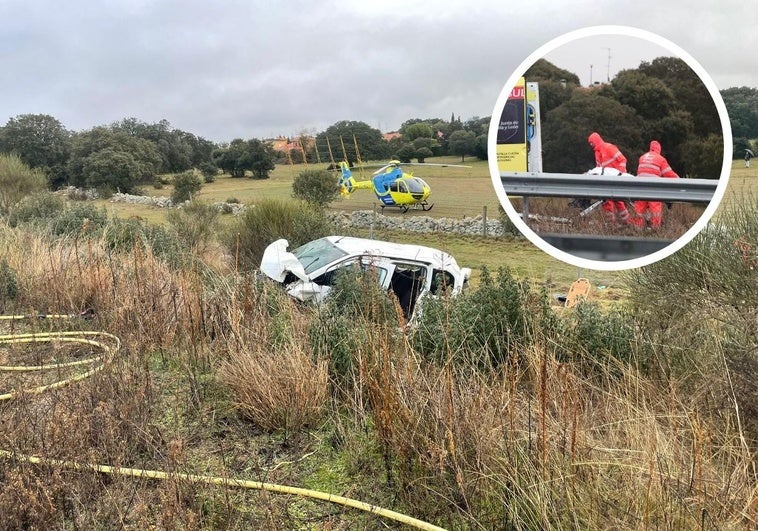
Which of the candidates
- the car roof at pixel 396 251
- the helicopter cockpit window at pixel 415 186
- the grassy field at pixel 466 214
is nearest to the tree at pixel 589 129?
the grassy field at pixel 466 214

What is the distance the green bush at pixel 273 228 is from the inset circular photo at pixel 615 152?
39.0 feet

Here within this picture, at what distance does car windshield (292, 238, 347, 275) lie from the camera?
304 inches

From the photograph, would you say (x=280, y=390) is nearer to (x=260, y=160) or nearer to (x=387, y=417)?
(x=387, y=417)

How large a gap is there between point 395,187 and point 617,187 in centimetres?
3092

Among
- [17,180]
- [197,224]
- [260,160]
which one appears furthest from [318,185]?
[197,224]

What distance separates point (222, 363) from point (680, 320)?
4.28 metres

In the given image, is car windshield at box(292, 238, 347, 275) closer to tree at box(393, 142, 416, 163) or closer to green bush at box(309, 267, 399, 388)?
tree at box(393, 142, 416, 163)

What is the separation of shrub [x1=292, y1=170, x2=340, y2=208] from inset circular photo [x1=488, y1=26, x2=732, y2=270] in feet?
89.9

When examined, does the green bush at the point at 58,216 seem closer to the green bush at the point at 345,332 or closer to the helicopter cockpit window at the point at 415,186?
the green bush at the point at 345,332

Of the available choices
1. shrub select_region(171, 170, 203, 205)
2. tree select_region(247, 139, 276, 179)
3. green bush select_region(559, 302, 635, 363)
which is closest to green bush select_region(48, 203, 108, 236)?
green bush select_region(559, 302, 635, 363)

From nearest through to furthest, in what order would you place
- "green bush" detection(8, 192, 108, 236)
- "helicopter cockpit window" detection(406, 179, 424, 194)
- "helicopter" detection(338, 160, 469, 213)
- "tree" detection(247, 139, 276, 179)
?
"green bush" detection(8, 192, 108, 236), "helicopter" detection(338, 160, 469, 213), "helicopter cockpit window" detection(406, 179, 424, 194), "tree" detection(247, 139, 276, 179)

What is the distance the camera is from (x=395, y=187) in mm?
32469

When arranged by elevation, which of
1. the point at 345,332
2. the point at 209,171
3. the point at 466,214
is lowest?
the point at 466,214

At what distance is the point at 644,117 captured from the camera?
1.81 meters
